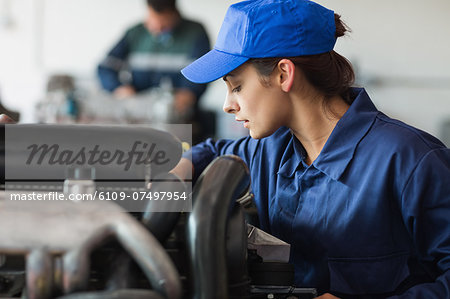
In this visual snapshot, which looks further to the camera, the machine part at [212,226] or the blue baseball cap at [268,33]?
the blue baseball cap at [268,33]

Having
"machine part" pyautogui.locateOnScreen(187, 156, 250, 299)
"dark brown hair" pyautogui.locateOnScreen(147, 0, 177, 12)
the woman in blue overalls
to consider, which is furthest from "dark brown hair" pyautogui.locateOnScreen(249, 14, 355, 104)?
"dark brown hair" pyautogui.locateOnScreen(147, 0, 177, 12)

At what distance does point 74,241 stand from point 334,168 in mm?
576

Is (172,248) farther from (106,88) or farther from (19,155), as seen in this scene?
(106,88)

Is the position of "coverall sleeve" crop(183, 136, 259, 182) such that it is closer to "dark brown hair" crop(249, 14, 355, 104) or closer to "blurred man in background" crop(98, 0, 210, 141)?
"dark brown hair" crop(249, 14, 355, 104)

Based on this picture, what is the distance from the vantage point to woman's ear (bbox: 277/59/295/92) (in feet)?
3.22

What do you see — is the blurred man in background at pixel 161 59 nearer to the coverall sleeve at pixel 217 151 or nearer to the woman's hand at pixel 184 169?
the coverall sleeve at pixel 217 151

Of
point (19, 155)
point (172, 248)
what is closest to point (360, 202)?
point (172, 248)

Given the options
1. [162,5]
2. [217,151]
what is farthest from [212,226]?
[162,5]

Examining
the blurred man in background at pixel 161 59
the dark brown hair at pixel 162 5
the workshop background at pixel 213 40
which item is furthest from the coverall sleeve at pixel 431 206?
the workshop background at pixel 213 40

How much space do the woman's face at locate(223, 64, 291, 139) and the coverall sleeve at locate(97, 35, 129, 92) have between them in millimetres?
3038

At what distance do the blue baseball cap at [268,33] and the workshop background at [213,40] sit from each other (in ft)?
11.2

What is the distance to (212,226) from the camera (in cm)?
60

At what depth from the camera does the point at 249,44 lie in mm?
911

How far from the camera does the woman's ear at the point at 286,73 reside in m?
0.98
